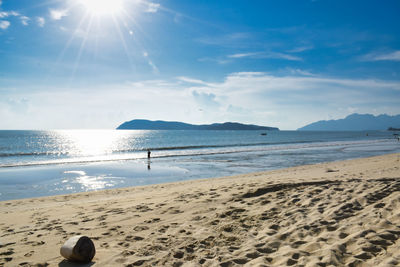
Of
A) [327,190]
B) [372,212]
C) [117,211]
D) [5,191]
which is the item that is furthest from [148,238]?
[5,191]

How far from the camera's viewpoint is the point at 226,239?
18.3ft

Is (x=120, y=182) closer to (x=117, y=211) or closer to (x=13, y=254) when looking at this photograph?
(x=117, y=211)

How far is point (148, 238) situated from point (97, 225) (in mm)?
1910

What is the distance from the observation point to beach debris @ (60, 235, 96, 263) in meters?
4.75

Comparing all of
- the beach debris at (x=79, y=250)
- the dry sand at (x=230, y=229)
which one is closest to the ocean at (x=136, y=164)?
the dry sand at (x=230, y=229)

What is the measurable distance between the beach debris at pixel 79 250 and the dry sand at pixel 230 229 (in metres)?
0.17

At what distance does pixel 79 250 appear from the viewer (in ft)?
15.6

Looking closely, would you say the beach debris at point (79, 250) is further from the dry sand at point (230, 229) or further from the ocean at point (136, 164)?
the ocean at point (136, 164)

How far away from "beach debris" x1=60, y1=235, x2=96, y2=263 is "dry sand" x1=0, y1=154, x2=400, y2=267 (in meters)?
0.17

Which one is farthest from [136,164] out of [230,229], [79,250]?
[79,250]

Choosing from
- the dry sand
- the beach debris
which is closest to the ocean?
the dry sand

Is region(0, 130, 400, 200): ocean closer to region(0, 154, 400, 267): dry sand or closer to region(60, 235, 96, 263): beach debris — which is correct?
region(0, 154, 400, 267): dry sand

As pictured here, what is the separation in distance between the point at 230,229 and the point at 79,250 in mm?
3254

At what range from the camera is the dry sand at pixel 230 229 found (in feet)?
15.5
